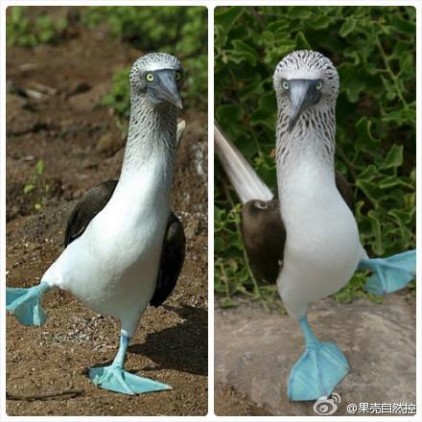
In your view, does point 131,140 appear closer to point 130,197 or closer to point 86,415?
point 130,197

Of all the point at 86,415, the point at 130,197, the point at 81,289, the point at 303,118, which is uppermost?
the point at 303,118

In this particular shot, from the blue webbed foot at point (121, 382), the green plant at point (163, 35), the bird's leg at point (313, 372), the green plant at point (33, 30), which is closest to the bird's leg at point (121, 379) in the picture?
the blue webbed foot at point (121, 382)

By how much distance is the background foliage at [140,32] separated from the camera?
240 centimetres

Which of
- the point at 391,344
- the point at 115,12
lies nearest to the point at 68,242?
the point at 391,344

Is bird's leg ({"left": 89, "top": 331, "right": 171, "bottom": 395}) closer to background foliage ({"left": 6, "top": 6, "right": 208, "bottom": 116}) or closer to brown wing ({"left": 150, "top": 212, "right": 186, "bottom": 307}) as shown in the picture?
brown wing ({"left": 150, "top": 212, "right": 186, "bottom": 307})

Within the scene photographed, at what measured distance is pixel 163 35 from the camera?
8.96 ft

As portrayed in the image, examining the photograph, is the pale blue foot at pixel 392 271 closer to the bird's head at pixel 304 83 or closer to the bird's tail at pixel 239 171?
the bird's tail at pixel 239 171

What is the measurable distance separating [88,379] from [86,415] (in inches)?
3.2

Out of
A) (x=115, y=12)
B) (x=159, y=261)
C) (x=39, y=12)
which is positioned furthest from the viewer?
(x=39, y=12)

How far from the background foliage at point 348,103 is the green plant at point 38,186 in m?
0.47

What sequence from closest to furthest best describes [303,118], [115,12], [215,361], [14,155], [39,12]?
[303,118] < [215,361] < [14,155] < [115,12] < [39,12]

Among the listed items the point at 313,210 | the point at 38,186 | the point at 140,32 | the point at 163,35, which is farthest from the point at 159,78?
the point at 140,32

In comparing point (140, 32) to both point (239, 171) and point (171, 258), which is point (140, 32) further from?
point (171, 258)

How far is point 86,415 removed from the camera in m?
1.78
